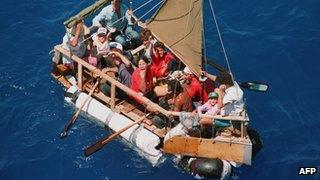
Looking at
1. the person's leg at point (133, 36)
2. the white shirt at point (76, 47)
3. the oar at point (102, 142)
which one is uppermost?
the person's leg at point (133, 36)

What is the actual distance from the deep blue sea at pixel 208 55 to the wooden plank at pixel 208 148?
1130mm

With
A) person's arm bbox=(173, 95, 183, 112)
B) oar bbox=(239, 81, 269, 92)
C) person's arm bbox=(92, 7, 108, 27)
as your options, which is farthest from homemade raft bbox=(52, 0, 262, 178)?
oar bbox=(239, 81, 269, 92)

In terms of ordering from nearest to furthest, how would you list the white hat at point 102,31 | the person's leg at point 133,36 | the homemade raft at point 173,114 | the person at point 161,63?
the homemade raft at point 173,114, the person at point 161,63, the white hat at point 102,31, the person's leg at point 133,36

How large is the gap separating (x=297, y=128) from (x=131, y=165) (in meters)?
5.91

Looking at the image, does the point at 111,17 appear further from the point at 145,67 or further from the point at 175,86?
the point at 175,86

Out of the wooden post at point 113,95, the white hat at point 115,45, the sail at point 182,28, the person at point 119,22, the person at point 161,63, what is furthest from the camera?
the person at point 119,22

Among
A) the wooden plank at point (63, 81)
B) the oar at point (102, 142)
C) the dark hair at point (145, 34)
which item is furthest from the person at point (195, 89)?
the wooden plank at point (63, 81)

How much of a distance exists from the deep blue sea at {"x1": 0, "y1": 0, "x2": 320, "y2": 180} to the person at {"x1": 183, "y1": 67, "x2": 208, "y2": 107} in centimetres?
224

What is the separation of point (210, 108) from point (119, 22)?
535cm

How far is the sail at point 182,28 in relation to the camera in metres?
14.3

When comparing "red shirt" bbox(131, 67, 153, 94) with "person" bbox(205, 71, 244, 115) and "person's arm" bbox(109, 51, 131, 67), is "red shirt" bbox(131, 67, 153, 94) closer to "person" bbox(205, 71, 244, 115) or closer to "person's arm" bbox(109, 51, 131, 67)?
"person's arm" bbox(109, 51, 131, 67)

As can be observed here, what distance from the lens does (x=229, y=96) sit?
1503 cm

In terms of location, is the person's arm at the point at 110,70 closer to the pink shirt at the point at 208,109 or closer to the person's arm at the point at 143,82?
the person's arm at the point at 143,82

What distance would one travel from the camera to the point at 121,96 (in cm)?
1767
